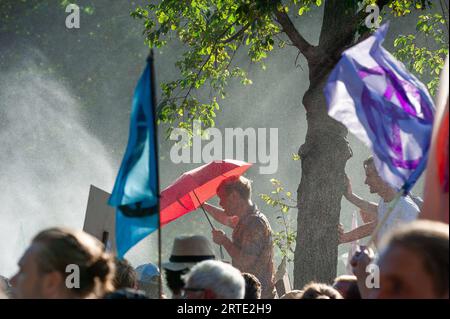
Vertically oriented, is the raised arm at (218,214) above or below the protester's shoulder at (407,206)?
above

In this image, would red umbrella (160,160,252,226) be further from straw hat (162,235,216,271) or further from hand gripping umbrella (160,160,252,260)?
straw hat (162,235,216,271)

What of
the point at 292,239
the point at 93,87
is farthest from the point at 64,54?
the point at 292,239

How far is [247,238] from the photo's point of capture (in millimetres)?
7922

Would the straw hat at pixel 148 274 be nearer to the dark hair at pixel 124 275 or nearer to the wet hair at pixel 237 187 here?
the wet hair at pixel 237 187

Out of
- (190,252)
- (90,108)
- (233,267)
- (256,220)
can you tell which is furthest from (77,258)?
(90,108)

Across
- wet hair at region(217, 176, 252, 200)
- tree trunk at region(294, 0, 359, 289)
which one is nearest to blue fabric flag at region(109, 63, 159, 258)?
wet hair at region(217, 176, 252, 200)

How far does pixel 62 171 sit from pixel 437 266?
18.2m

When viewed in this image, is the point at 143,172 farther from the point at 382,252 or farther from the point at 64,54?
the point at 64,54

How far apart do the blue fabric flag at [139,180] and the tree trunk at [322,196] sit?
452cm

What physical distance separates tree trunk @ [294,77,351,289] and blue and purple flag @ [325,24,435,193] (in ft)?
12.9

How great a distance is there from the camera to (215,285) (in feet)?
15.5

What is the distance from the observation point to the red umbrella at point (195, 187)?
337 inches

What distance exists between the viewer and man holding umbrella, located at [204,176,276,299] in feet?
25.9

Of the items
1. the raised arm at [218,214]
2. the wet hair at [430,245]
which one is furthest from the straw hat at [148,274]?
the wet hair at [430,245]
